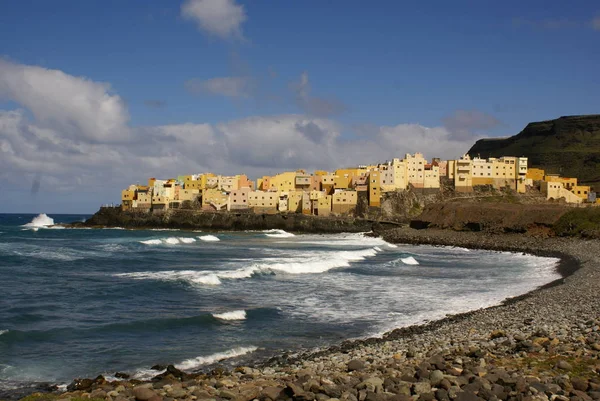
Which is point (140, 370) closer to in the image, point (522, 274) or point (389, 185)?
point (522, 274)

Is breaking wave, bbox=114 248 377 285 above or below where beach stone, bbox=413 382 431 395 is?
below

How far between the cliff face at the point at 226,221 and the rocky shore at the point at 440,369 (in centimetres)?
6646

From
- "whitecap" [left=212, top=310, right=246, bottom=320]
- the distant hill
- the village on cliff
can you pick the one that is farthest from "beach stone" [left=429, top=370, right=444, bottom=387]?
the distant hill

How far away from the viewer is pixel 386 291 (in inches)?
1009

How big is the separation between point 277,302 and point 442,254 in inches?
1102

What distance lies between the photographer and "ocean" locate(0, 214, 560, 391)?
14609 mm

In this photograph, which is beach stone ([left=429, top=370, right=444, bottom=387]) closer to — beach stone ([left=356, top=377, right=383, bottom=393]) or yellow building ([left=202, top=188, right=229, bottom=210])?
beach stone ([left=356, top=377, right=383, bottom=393])

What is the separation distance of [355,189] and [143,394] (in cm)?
8797

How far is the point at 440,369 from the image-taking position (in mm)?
10148

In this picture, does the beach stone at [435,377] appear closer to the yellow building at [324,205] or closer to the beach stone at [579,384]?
the beach stone at [579,384]

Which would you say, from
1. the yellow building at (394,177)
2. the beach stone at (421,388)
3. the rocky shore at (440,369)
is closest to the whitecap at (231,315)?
the rocky shore at (440,369)

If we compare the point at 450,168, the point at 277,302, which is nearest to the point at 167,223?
the point at 450,168

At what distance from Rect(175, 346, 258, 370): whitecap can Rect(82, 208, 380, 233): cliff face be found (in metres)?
69.5

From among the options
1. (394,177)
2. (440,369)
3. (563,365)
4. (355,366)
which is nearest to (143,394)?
(355,366)
